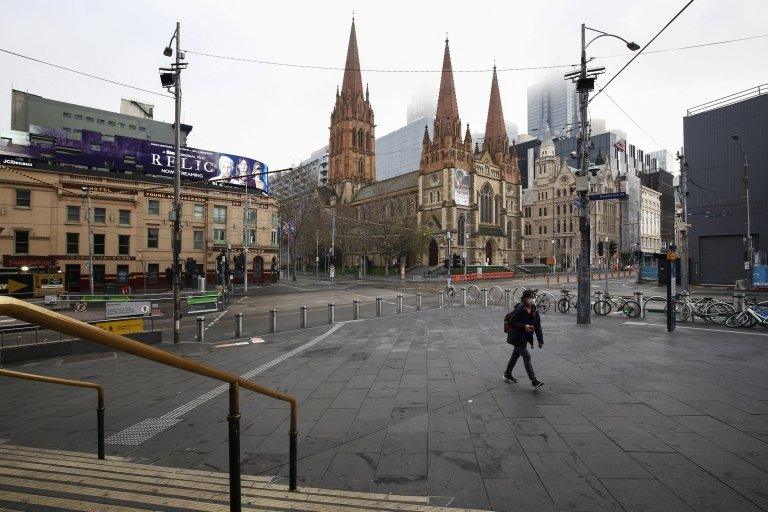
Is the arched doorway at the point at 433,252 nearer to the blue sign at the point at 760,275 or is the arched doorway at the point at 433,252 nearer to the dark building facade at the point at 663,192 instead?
the blue sign at the point at 760,275

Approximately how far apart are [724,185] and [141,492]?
42.3m

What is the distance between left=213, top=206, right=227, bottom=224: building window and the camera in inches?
1518

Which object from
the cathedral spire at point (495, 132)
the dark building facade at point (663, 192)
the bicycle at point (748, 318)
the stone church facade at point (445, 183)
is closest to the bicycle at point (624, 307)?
A: the bicycle at point (748, 318)

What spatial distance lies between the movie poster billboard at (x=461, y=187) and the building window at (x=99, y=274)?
160ft

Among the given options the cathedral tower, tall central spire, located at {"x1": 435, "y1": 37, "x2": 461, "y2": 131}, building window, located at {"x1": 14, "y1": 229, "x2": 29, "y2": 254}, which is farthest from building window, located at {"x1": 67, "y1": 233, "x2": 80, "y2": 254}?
the cathedral tower

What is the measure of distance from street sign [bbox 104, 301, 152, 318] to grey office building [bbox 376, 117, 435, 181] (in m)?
106

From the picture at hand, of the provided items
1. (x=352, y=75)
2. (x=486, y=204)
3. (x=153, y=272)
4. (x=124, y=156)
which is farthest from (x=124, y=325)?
(x=352, y=75)

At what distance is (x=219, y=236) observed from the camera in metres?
38.9

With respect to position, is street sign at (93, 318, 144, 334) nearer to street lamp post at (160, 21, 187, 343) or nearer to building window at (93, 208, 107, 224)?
street lamp post at (160, 21, 187, 343)

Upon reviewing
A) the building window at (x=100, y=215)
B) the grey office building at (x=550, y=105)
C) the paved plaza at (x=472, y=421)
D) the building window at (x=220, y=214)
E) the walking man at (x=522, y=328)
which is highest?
the grey office building at (x=550, y=105)

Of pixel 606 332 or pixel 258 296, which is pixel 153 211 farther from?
pixel 606 332

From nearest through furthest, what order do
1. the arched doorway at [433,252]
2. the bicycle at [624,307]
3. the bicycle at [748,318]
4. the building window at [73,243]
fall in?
the bicycle at [748,318], the bicycle at [624,307], the building window at [73,243], the arched doorway at [433,252]

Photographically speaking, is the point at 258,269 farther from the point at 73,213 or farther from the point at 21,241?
the point at 21,241

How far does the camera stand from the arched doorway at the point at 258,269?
4264cm
